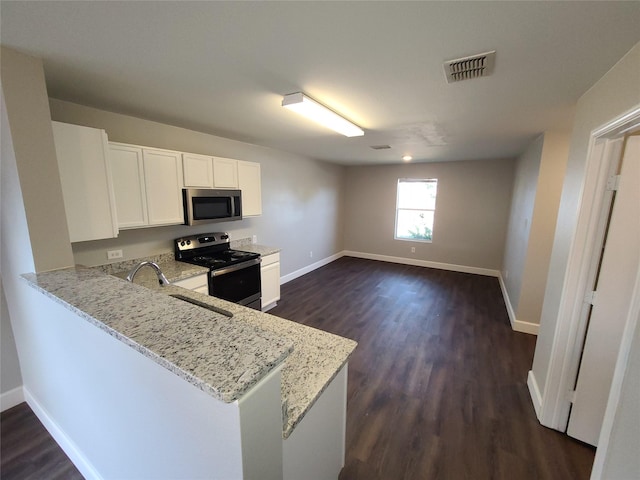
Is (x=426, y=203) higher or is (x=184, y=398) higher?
(x=426, y=203)

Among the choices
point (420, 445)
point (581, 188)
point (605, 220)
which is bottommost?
point (420, 445)

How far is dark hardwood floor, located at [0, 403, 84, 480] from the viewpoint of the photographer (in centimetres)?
164

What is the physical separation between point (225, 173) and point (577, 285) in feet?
11.4

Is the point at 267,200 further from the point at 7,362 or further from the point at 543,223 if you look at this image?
the point at 543,223

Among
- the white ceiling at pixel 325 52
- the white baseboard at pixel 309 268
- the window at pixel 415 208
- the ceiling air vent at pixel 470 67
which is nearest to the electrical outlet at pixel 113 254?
the white ceiling at pixel 325 52

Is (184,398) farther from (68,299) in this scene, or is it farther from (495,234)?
(495,234)

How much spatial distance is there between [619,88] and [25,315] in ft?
12.9

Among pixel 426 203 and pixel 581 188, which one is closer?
pixel 581 188

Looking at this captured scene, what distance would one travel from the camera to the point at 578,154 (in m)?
1.88

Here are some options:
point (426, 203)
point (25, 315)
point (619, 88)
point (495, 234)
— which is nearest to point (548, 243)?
point (619, 88)

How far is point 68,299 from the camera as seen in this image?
1222mm

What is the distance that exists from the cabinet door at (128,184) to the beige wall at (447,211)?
→ 5264 millimetres

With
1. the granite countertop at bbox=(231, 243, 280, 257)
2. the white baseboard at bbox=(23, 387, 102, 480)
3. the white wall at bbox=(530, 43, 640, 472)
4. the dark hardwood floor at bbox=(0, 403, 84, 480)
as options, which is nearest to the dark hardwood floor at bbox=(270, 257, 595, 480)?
the white wall at bbox=(530, 43, 640, 472)

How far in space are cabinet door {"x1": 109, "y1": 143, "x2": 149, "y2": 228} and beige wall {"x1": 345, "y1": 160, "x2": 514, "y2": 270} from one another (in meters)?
5.26
